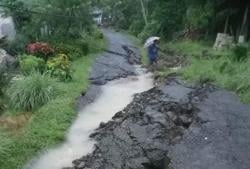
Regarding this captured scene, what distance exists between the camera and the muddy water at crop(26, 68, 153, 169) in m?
8.90

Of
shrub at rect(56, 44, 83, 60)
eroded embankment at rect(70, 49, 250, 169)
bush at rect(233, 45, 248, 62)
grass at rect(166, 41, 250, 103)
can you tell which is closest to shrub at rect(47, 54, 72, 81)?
eroded embankment at rect(70, 49, 250, 169)

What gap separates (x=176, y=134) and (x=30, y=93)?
459 cm

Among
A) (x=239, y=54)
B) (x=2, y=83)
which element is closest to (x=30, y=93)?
(x=2, y=83)

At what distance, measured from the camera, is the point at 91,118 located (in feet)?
38.7

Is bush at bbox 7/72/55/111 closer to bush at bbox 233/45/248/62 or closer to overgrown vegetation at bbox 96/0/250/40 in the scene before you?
bush at bbox 233/45/248/62

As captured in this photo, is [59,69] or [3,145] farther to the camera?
[59,69]

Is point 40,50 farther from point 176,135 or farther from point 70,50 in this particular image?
point 176,135

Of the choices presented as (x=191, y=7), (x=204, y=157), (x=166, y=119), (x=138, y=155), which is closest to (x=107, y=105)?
(x=166, y=119)

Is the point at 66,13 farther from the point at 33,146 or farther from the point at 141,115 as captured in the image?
the point at 33,146

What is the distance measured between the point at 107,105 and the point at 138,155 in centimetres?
463

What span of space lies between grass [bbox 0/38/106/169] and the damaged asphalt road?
852 mm

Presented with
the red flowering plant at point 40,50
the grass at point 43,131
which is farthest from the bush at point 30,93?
the red flowering plant at point 40,50

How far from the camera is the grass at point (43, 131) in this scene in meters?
8.50

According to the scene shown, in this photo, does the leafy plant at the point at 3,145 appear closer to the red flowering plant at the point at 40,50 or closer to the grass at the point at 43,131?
the grass at the point at 43,131
